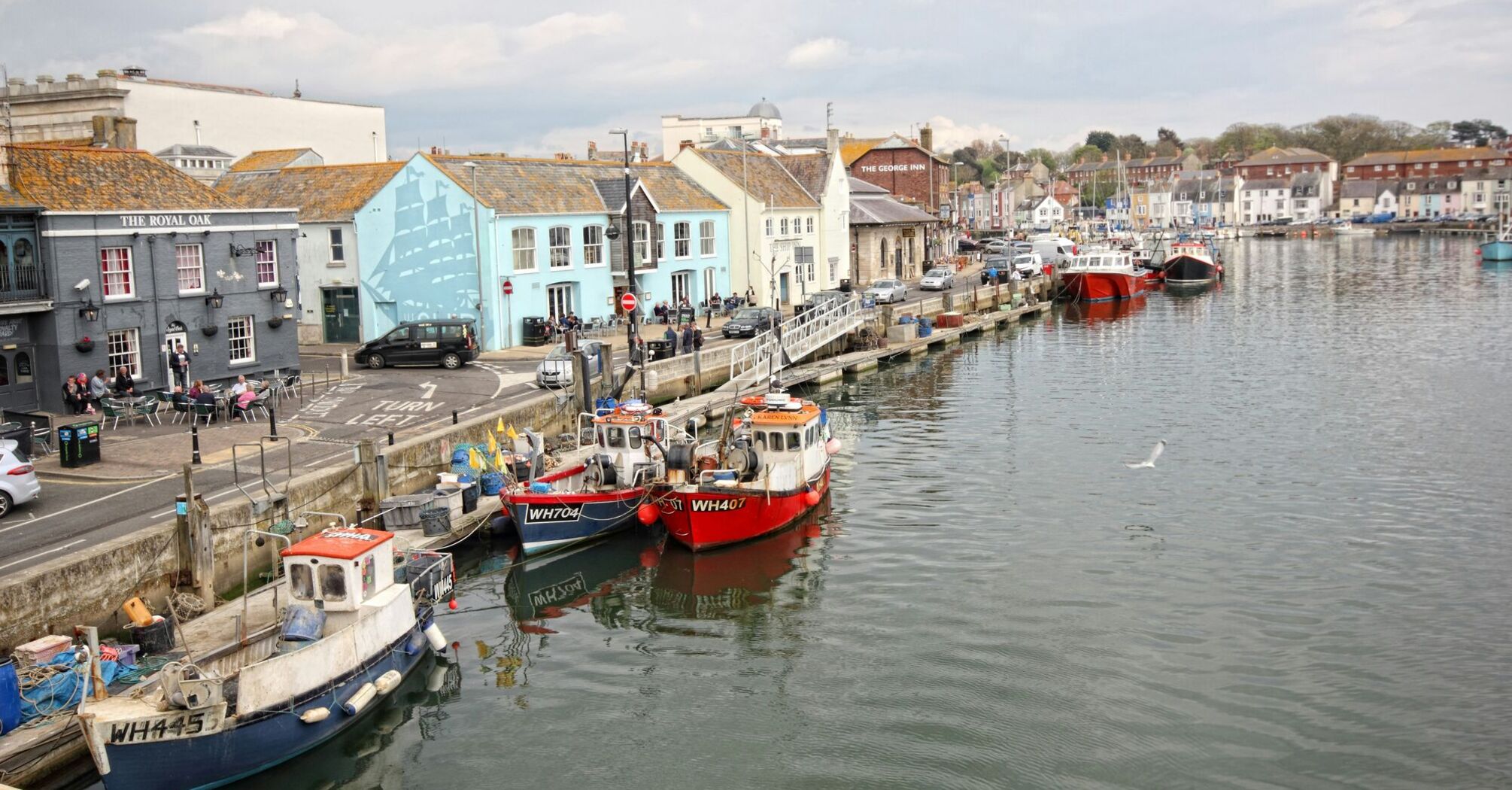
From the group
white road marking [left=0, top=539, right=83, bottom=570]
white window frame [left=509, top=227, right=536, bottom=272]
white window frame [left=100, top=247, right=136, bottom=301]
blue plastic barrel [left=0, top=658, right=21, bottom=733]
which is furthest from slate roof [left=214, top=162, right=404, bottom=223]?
blue plastic barrel [left=0, top=658, right=21, bottom=733]

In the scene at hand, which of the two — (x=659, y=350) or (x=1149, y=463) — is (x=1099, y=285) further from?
(x=1149, y=463)

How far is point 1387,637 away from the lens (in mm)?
21000

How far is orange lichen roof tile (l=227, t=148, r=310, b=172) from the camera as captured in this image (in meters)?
54.5

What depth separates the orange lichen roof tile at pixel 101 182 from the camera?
105ft

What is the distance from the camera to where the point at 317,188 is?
166ft

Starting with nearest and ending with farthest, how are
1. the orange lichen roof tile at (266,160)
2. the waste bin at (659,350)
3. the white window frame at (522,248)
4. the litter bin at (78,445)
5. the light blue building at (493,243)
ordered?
the litter bin at (78,445) < the waste bin at (659,350) < the light blue building at (493,243) < the white window frame at (522,248) < the orange lichen roof tile at (266,160)

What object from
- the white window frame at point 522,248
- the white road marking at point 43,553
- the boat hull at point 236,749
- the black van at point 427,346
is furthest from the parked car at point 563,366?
the boat hull at point 236,749

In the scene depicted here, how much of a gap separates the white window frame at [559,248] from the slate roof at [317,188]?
6.50 metres

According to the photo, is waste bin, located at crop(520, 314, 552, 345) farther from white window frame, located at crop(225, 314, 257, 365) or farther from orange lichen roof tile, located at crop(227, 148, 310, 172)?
orange lichen roof tile, located at crop(227, 148, 310, 172)

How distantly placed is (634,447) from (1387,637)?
16.0 metres

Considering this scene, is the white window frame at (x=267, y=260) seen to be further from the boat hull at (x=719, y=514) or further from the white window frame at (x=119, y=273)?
the boat hull at (x=719, y=514)

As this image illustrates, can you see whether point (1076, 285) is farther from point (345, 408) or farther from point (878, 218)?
point (345, 408)

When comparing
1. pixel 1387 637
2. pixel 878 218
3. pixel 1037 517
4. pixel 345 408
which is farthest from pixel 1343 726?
pixel 878 218

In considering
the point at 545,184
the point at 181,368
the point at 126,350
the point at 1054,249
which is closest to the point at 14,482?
the point at 126,350
